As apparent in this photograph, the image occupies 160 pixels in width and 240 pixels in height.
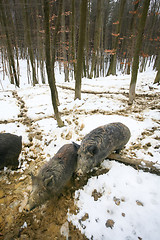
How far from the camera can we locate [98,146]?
2602 millimetres

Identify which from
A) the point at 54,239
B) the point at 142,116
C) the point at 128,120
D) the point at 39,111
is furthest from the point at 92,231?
the point at 39,111

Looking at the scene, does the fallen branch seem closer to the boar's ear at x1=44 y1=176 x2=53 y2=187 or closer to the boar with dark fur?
the boar's ear at x1=44 y1=176 x2=53 y2=187

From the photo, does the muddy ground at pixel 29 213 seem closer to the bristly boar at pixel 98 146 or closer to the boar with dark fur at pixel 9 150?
the boar with dark fur at pixel 9 150

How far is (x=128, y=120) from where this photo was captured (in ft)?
15.8

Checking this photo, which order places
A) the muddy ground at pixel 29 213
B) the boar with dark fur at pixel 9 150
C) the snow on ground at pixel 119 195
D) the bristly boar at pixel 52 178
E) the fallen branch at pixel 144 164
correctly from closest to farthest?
the snow on ground at pixel 119 195 → the muddy ground at pixel 29 213 → the bristly boar at pixel 52 178 → the fallen branch at pixel 144 164 → the boar with dark fur at pixel 9 150

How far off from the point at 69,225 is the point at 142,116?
4678mm

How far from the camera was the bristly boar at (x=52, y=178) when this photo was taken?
6.92 feet

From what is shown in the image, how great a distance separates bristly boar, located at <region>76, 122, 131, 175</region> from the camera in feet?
8.34

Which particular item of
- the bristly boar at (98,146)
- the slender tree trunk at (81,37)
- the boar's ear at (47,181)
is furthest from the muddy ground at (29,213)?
the slender tree trunk at (81,37)

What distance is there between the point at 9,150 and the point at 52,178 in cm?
145

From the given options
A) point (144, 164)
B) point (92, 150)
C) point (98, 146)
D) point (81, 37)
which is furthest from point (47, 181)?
point (81, 37)

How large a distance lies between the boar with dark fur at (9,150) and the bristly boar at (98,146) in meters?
1.67

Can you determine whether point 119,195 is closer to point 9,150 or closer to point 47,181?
point 47,181

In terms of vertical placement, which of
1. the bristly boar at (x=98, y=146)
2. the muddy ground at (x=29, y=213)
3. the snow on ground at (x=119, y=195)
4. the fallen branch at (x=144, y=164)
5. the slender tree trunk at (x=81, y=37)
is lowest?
the muddy ground at (x=29, y=213)
